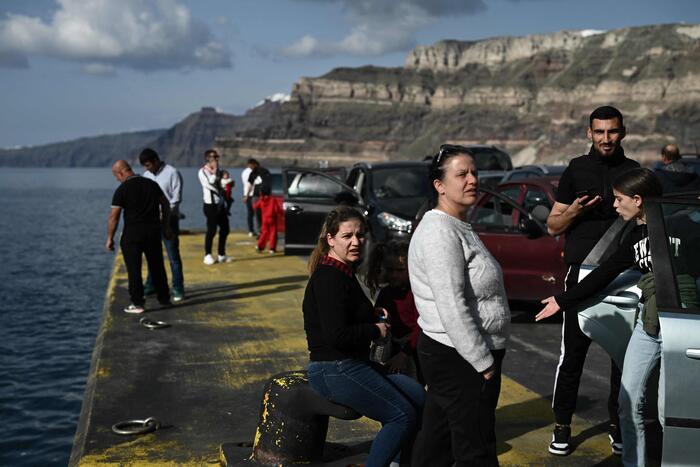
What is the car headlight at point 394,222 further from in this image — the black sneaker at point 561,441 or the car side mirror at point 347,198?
the black sneaker at point 561,441

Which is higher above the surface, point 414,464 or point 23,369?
point 414,464

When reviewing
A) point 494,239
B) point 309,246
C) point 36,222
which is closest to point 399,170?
point 309,246

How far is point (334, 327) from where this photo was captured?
3.83 meters

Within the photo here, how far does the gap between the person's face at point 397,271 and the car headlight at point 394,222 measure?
26.9ft

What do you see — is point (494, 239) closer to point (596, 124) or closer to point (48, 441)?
point (596, 124)

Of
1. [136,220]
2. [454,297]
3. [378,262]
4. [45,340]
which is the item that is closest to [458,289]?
[454,297]

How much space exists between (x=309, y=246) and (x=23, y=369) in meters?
5.16

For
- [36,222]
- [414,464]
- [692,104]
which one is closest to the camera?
[414,464]

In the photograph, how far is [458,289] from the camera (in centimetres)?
327

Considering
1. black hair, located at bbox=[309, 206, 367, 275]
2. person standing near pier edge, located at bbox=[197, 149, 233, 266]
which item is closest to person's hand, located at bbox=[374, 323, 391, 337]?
black hair, located at bbox=[309, 206, 367, 275]

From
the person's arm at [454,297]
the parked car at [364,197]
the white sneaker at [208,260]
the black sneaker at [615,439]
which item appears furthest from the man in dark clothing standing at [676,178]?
the white sneaker at [208,260]

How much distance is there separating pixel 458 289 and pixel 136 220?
6.98 m

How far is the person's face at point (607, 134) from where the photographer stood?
477 cm

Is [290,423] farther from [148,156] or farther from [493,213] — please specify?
[148,156]
